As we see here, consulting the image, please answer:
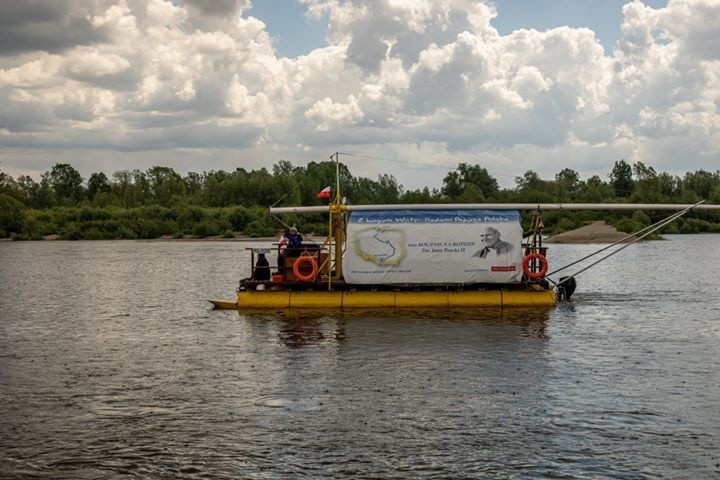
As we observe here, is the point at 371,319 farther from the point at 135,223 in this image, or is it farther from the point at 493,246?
the point at 135,223

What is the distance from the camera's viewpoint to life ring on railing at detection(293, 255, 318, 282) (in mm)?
34656

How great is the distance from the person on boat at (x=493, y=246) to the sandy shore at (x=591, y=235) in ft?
290

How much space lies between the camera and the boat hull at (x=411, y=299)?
3453 centimetres

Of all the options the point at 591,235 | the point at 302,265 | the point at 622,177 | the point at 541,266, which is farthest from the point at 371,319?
the point at 622,177

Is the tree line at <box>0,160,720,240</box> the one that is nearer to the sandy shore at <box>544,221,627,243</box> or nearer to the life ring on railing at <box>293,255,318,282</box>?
the sandy shore at <box>544,221,627,243</box>

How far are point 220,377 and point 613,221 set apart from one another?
119m

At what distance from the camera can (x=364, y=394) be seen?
20.8m

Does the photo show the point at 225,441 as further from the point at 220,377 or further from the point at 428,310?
the point at 428,310

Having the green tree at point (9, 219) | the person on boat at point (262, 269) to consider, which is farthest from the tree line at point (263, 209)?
the person on boat at point (262, 269)

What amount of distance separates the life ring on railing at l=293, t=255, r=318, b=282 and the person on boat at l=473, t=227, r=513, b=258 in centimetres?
627

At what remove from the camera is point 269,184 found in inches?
6634

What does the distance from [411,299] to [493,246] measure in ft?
12.4

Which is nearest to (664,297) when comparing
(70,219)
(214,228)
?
(214,228)

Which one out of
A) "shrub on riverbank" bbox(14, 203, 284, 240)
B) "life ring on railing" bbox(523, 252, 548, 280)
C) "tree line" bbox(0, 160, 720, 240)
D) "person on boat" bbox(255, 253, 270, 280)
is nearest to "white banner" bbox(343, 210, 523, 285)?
"life ring on railing" bbox(523, 252, 548, 280)
